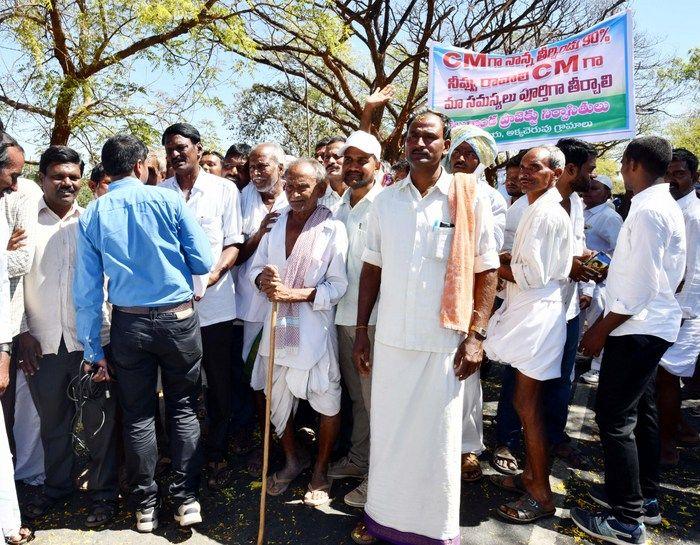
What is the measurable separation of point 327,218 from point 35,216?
1744mm

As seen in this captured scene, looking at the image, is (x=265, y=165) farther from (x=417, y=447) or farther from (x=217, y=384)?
(x=417, y=447)

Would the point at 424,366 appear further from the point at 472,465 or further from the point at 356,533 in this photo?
the point at 472,465

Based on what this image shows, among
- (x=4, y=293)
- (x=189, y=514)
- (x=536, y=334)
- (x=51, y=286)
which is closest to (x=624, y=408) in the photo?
(x=536, y=334)

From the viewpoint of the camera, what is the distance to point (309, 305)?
3.17 meters

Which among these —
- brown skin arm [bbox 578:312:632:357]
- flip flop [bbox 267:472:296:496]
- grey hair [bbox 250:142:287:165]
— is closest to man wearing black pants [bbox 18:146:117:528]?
flip flop [bbox 267:472:296:496]

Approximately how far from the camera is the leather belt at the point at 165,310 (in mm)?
2855

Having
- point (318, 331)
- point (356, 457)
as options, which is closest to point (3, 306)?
point (318, 331)

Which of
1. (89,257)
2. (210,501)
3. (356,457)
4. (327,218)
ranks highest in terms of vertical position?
(327,218)

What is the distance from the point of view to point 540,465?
2945mm

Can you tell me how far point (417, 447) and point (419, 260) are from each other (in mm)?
953

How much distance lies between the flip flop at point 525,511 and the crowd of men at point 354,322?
0.01 m

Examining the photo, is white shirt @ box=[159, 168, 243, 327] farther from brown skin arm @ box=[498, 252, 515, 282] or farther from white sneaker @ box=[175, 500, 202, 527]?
brown skin arm @ box=[498, 252, 515, 282]

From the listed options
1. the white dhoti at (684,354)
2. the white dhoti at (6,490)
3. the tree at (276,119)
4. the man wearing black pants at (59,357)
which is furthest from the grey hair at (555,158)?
the tree at (276,119)

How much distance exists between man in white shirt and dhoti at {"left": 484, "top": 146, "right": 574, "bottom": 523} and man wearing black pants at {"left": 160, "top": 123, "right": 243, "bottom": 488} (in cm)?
182
